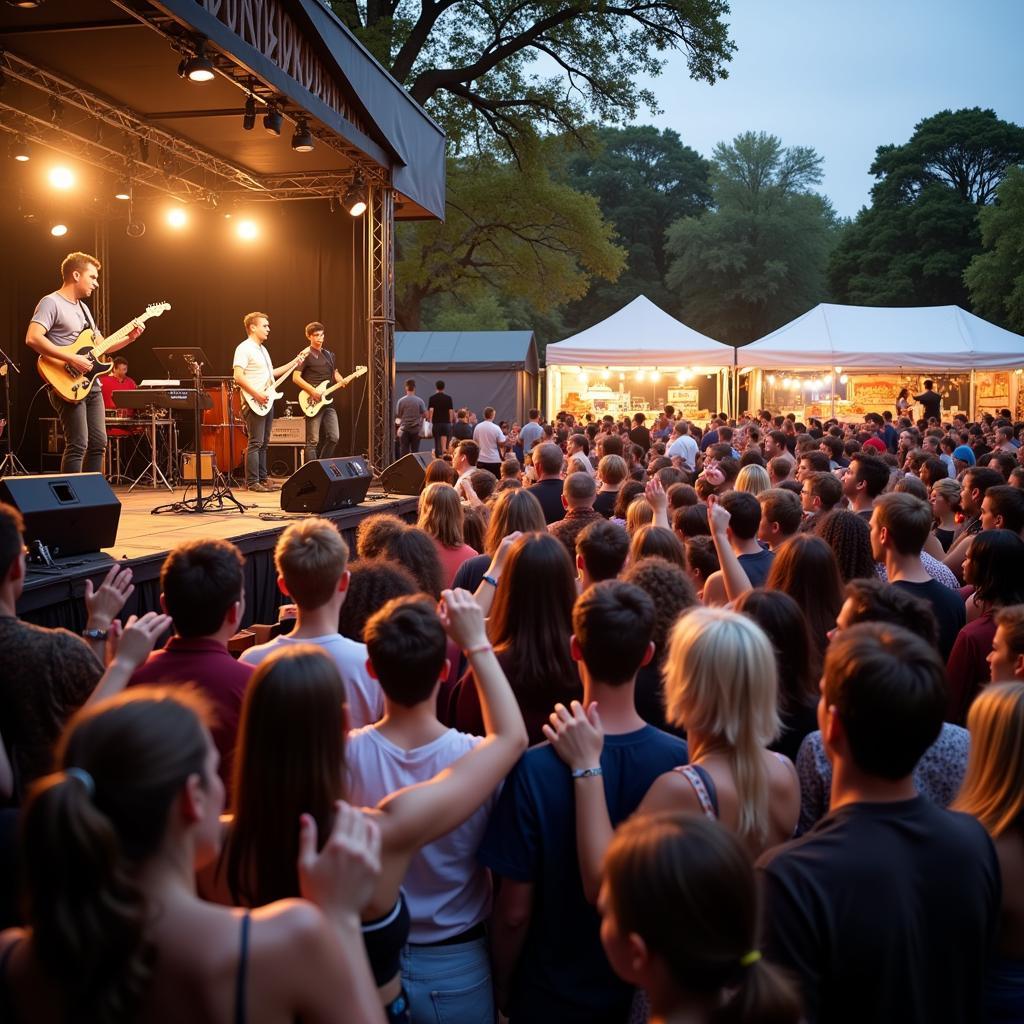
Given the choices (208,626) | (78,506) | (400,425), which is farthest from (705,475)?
(400,425)

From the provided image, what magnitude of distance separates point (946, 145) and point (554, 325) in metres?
19.0

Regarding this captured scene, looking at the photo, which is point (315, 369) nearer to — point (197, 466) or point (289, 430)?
point (289, 430)

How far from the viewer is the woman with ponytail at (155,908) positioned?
1.16 metres

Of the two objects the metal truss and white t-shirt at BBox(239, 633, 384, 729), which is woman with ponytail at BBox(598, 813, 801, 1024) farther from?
the metal truss

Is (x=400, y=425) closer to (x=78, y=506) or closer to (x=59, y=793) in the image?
(x=78, y=506)

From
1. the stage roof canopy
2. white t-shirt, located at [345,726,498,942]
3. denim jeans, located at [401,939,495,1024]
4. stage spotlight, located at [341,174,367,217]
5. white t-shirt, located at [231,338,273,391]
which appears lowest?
denim jeans, located at [401,939,495,1024]

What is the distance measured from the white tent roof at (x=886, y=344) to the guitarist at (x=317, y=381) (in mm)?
10250

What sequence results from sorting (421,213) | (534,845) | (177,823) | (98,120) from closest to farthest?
(177,823)
(534,845)
(98,120)
(421,213)

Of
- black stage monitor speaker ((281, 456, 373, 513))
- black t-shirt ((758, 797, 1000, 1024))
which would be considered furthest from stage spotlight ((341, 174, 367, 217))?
black t-shirt ((758, 797, 1000, 1024))

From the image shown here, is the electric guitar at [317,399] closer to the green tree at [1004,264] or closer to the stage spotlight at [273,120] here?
the stage spotlight at [273,120]

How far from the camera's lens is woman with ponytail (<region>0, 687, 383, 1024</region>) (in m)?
1.16

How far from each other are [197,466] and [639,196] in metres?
45.3

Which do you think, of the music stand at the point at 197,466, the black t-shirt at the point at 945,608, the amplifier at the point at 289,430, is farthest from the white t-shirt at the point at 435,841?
the amplifier at the point at 289,430

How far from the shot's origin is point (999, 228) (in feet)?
107
